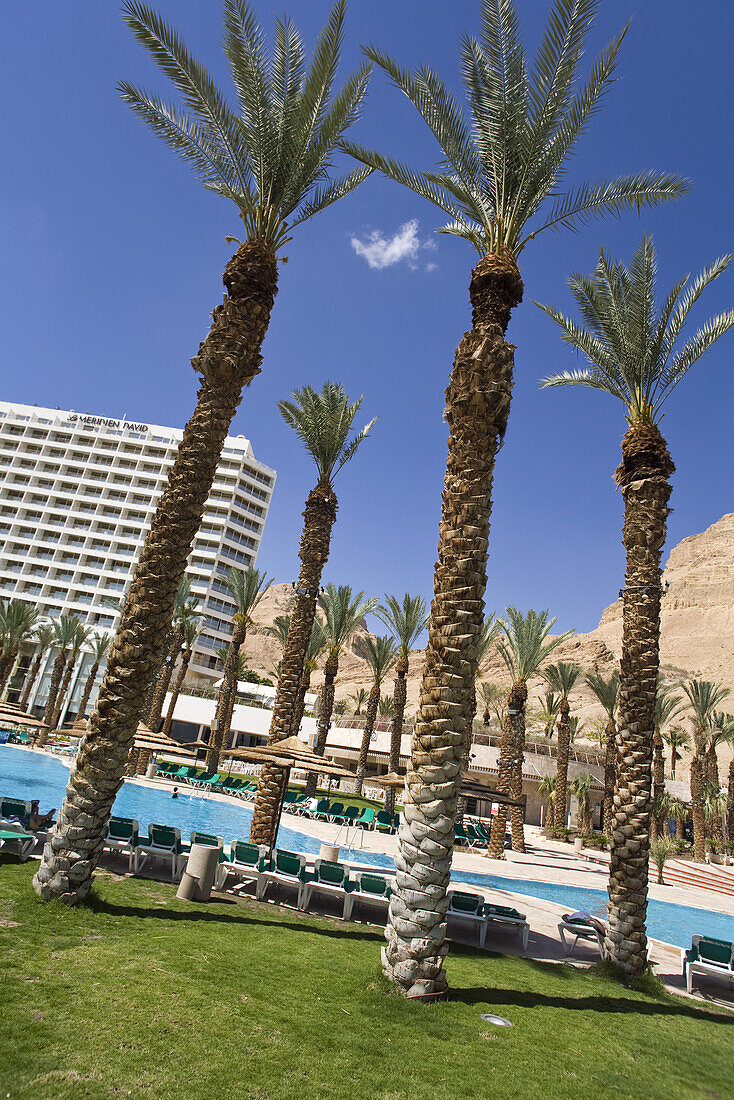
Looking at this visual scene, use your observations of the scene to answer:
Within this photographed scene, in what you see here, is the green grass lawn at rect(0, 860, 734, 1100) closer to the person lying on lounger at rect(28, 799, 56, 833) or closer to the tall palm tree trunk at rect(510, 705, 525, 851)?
the person lying on lounger at rect(28, 799, 56, 833)

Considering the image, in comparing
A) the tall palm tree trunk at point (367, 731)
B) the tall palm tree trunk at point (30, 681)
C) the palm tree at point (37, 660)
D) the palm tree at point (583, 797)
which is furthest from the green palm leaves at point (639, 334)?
the tall palm tree trunk at point (30, 681)

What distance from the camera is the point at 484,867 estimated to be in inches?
824

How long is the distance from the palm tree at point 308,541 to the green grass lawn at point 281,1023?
6001 mm

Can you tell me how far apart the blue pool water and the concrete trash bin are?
9.03m

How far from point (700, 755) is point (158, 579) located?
43.6 metres

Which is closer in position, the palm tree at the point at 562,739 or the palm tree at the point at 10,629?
the palm tree at the point at 562,739

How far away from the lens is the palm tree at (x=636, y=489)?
32.8 ft

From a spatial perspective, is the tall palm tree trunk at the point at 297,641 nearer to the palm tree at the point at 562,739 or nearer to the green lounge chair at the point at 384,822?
the green lounge chair at the point at 384,822

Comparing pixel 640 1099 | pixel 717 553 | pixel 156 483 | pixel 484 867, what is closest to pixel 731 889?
pixel 484 867

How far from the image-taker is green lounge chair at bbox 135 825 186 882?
37.4 feet

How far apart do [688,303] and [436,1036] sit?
13.6m

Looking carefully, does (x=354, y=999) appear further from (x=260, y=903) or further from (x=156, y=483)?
(x=156, y=483)

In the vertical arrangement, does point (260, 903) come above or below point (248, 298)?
below

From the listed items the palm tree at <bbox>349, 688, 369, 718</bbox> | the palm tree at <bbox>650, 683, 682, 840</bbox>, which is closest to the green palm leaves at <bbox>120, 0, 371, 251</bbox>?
the palm tree at <bbox>650, 683, 682, 840</bbox>
